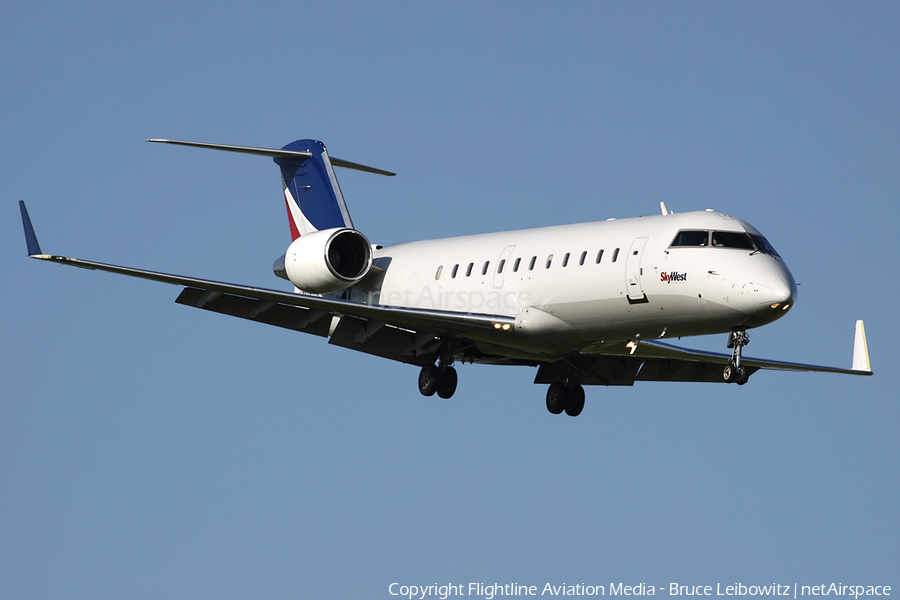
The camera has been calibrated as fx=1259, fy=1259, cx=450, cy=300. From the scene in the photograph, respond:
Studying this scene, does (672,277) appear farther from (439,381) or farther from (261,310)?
(261,310)

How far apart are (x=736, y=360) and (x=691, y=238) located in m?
2.32

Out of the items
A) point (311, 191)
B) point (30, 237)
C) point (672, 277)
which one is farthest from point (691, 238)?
point (30, 237)

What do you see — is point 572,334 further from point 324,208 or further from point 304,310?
point 324,208

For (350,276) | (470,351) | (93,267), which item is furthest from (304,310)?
(93,267)

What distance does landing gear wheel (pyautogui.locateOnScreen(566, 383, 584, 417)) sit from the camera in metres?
28.4

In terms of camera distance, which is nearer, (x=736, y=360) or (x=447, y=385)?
(x=736, y=360)

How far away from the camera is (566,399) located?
2833cm

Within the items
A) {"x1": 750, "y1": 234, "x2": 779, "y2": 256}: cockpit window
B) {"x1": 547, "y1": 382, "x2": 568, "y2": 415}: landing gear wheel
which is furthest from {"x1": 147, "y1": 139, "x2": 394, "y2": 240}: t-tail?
{"x1": 750, "y1": 234, "x2": 779, "y2": 256}: cockpit window

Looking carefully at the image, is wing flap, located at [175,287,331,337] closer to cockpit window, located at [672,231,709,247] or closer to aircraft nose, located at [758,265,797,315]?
cockpit window, located at [672,231,709,247]

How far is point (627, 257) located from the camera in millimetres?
23094

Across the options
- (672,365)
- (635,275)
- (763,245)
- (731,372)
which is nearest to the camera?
(731,372)

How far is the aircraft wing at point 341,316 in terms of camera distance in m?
24.5

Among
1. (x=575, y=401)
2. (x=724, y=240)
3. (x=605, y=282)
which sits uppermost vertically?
(x=724, y=240)

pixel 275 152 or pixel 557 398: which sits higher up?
pixel 275 152
